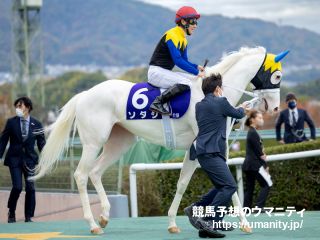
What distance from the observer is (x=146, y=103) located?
34.9 feet

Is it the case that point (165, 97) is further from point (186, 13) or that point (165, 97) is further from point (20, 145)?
point (20, 145)

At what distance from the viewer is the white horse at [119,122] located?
10516 mm

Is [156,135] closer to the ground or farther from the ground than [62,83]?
farther from the ground

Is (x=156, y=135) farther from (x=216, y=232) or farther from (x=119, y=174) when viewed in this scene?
(x=119, y=174)

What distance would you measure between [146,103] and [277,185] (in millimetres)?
4127

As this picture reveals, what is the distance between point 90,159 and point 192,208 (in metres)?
1.49

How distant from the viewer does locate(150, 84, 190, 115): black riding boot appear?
1037 cm

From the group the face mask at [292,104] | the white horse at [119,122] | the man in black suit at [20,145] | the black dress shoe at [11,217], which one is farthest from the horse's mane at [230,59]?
the face mask at [292,104]

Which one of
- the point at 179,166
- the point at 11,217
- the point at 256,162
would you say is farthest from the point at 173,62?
the point at 11,217

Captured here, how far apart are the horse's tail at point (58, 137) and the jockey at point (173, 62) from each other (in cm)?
121

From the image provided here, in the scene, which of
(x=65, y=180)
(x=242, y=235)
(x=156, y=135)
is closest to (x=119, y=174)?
(x=65, y=180)

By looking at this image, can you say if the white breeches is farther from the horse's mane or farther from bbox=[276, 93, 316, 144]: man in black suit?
bbox=[276, 93, 316, 144]: man in black suit

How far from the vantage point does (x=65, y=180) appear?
14.3 metres

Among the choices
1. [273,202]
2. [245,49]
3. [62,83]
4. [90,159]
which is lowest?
[62,83]
